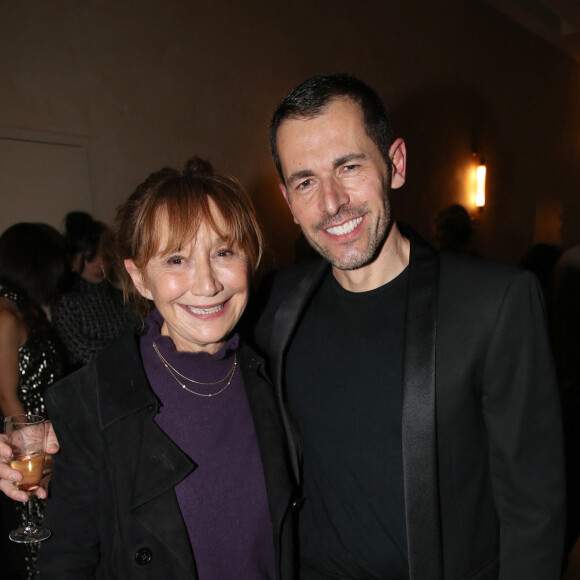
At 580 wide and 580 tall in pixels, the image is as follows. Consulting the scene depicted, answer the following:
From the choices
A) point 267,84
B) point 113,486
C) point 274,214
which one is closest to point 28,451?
point 113,486

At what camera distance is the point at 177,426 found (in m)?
1.37

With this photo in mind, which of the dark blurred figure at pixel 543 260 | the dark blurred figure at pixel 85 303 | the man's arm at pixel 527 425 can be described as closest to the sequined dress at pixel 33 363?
the dark blurred figure at pixel 85 303

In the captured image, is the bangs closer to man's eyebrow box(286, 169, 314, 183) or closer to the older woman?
the older woman

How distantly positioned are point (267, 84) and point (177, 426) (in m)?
4.03

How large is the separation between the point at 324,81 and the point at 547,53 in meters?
9.11

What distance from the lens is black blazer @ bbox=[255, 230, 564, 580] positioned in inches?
52.4

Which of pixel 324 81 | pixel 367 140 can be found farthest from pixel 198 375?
pixel 324 81

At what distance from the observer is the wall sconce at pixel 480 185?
754cm

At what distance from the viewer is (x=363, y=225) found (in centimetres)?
157

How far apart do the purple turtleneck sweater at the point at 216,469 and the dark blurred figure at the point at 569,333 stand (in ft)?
7.94

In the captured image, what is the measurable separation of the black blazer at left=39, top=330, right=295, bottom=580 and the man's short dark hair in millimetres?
944

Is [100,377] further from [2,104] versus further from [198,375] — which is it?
[2,104]

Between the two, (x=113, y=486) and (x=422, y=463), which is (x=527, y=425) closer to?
(x=422, y=463)

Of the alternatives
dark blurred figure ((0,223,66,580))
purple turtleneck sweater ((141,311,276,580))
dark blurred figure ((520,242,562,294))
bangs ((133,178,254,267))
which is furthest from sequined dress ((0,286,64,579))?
dark blurred figure ((520,242,562,294))
